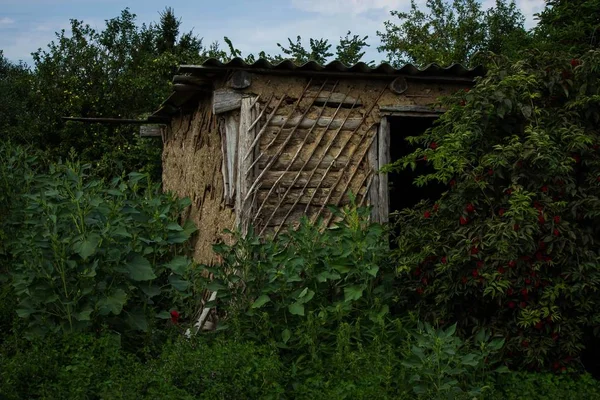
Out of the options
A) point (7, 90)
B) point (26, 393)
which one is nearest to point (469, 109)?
point (26, 393)

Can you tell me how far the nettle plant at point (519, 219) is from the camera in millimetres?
5574

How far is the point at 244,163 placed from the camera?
707 cm

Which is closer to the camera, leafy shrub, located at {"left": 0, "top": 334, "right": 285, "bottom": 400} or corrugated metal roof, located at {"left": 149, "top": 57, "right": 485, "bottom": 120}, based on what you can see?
leafy shrub, located at {"left": 0, "top": 334, "right": 285, "bottom": 400}

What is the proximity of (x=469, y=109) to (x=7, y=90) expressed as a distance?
2006cm

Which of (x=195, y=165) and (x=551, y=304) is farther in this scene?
(x=195, y=165)

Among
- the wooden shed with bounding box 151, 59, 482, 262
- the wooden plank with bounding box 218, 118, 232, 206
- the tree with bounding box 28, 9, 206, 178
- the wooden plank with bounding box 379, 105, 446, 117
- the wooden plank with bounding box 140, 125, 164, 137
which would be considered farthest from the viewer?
the tree with bounding box 28, 9, 206, 178

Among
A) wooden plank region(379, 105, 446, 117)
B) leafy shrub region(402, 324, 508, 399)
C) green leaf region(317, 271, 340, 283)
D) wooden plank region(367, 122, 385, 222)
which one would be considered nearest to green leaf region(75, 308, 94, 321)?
green leaf region(317, 271, 340, 283)

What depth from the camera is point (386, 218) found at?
7.46 metres

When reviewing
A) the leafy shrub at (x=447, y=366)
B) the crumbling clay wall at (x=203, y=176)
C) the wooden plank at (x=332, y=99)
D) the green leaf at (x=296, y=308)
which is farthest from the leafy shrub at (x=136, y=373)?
the wooden plank at (x=332, y=99)

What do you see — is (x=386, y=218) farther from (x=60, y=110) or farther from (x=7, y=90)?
(x=7, y=90)

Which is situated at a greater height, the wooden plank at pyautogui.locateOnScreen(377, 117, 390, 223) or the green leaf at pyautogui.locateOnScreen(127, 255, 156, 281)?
the wooden plank at pyautogui.locateOnScreen(377, 117, 390, 223)

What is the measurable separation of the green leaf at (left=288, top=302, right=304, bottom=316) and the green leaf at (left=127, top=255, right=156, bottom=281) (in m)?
1.02

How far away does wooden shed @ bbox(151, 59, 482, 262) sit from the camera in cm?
712

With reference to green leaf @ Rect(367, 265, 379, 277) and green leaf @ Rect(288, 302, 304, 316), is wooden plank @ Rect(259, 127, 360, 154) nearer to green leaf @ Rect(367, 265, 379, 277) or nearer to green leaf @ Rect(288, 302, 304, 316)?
green leaf @ Rect(367, 265, 379, 277)
